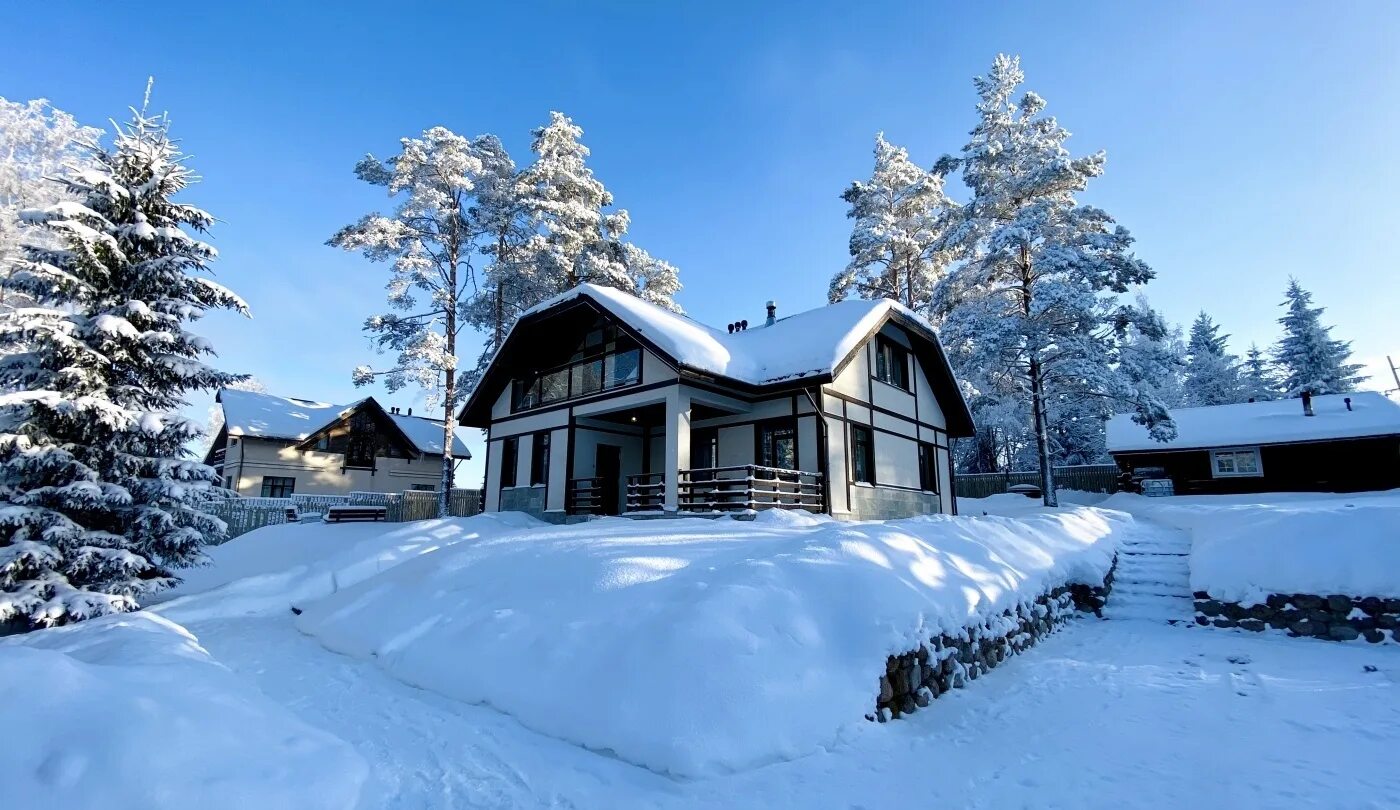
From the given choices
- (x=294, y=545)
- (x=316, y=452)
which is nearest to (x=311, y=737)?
(x=294, y=545)

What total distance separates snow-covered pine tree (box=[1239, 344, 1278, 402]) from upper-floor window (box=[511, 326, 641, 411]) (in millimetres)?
39559

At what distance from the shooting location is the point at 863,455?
54.2ft

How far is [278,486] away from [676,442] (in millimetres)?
24161

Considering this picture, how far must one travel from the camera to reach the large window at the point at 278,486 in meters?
28.5

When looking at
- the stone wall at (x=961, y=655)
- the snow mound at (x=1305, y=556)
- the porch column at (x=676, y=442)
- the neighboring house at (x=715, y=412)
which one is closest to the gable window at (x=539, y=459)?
the neighboring house at (x=715, y=412)

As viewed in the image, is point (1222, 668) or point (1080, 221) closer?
point (1222, 668)

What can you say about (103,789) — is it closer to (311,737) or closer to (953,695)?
(311,737)

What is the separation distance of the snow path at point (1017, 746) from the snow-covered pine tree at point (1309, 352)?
Answer: 36.4 meters

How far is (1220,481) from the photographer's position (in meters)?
25.1

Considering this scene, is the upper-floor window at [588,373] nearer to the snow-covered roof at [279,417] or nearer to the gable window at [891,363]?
the gable window at [891,363]

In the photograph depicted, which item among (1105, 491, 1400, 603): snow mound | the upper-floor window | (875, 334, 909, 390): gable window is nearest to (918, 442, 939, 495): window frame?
(875, 334, 909, 390): gable window

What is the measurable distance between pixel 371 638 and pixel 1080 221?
23.9 meters

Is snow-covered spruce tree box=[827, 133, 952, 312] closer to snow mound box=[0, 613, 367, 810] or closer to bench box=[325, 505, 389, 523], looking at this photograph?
bench box=[325, 505, 389, 523]

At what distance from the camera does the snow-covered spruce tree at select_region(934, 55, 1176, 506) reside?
65.3 feet
